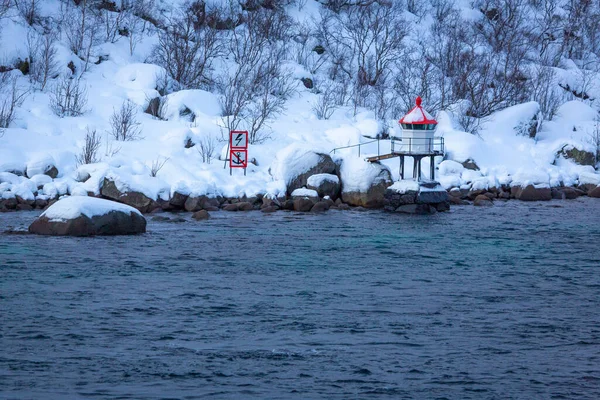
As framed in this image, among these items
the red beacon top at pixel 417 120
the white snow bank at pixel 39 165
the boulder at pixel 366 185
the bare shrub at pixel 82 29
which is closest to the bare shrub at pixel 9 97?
the white snow bank at pixel 39 165

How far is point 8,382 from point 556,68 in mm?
42809

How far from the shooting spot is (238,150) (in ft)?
106

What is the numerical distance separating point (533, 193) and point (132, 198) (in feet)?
46.9

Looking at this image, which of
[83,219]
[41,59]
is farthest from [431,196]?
[41,59]

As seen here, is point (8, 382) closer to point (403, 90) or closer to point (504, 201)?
point (504, 201)

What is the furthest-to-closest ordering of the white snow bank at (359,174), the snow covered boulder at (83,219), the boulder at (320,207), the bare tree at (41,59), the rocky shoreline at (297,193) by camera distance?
the bare tree at (41,59) → the white snow bank at (359,174) → the boulder at (320,207) → the rocky shoreline at (297,193) → the snow covered boulder at (83,219)

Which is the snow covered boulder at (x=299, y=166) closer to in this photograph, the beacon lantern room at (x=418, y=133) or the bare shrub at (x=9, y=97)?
the beacon lantern room at (x=418, y=133)

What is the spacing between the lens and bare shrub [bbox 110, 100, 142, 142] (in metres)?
35.2

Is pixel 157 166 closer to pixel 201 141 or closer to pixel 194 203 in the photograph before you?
pixel 194 203

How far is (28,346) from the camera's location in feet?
43.2

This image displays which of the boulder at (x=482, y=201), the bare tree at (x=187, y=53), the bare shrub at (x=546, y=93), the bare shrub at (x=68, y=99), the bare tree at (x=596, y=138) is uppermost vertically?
the bare tree at (x=187, y=53)

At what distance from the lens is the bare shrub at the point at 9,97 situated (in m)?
34.7

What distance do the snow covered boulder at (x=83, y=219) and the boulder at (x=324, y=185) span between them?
352 inches

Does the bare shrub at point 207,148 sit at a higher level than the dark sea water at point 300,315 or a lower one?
higher
